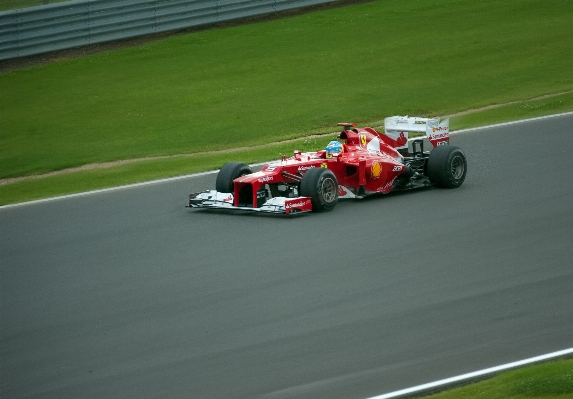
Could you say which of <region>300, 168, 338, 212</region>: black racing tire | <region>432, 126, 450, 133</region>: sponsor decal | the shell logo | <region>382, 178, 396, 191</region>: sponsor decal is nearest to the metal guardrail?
<region>432, 126, 450, 133</region>: sponsor decal

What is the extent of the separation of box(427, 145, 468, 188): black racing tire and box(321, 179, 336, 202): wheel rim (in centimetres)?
171

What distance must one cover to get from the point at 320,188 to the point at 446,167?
213cm

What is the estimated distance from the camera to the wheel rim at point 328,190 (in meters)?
13.6

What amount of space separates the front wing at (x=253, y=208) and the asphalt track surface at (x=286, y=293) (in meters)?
0.15

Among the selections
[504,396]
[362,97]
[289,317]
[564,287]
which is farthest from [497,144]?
[504,396]

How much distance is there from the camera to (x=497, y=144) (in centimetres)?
1800

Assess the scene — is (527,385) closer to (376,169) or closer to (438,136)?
(376,169)

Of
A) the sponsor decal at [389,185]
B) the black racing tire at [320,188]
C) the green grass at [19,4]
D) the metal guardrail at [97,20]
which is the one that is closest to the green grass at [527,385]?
the black racing tire at [320,188]

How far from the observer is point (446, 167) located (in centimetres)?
1443

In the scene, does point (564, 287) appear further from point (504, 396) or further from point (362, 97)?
point (362, 97)

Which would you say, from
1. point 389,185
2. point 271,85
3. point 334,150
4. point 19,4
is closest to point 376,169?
point 389,185

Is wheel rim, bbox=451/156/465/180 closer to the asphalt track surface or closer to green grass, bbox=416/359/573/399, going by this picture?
the asphalt track surface

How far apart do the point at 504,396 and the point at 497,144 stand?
11.3 metres

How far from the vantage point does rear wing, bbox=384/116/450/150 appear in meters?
15.3
